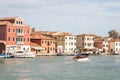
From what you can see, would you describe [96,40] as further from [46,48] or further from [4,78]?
[4,78]

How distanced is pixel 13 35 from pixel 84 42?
28420mm

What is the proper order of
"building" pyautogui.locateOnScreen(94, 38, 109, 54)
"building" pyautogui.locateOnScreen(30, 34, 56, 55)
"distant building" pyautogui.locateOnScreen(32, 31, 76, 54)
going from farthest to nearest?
1. "building" pyautogui.locateOnScreen(94, 38, 109, 54)
2. "distant building" pyautogui.locateOnScreen(32, 31, 76, 54)
3. "building" pyautogui.locateOnScreen(30, 34, 56, 55)

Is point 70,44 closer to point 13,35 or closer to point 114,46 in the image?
point 114,46

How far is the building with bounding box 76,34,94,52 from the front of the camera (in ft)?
299

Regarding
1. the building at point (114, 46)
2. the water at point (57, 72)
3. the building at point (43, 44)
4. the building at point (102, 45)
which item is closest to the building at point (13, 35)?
the building at point (43, 44)

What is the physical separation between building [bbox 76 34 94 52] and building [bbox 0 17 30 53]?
2462 cm

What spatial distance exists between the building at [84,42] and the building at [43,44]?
44.7ft

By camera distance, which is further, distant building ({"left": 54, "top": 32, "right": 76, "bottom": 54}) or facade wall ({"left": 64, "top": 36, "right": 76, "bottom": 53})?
facade wall ({"left": 64, "top": 36, "right": 76, "bottom": 53})

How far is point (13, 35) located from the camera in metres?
66.3

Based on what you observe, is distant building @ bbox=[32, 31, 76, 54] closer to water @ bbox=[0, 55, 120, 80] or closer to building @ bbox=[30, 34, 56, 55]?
building @ bbox=[30, 34, 56, 55]

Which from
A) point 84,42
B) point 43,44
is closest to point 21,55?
point 43,44

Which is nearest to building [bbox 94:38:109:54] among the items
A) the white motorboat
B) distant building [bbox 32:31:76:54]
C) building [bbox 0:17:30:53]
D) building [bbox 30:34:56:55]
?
distant building [bbox 32:31:76:54]

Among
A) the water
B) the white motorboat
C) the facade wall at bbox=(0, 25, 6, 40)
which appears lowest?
the water

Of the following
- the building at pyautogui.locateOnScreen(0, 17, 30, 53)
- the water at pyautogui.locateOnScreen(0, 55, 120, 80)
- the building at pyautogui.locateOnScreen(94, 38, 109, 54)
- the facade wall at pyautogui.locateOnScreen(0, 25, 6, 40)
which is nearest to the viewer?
the water at pyautogui.locateOnScreen(0, 55, 120, 80)
